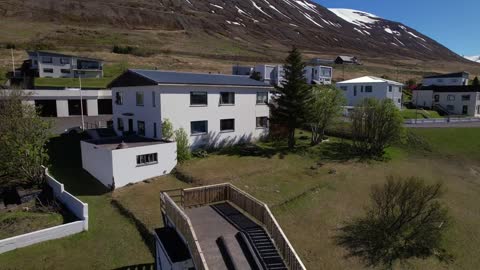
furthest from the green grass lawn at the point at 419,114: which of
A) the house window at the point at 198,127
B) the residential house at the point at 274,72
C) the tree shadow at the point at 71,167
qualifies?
the tree shadow at the point at 71,167

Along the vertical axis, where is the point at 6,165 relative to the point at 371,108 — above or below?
below

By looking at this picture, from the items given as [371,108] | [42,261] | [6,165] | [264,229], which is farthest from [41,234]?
[371,108]

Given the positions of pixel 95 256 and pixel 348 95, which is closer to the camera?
pixel 95 256

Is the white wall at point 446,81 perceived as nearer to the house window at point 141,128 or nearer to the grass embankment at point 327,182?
the grass embankment at point 327,182

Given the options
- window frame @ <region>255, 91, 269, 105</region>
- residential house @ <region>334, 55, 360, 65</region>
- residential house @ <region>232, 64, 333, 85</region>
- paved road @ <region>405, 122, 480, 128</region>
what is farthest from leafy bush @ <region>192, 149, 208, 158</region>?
residential house @ <region>334, 55, 360, 65</region>

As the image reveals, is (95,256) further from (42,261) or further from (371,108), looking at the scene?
(371,108)

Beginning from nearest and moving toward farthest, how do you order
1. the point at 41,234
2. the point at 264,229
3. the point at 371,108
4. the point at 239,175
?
the point at 264,229 < the point at 41,234 < the point at 239,175 < the point at 371,108

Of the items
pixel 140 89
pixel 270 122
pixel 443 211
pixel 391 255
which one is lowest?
pixel 391 255

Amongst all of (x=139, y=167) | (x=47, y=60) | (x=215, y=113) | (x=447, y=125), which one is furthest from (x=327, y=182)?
(x=47, y=60)
